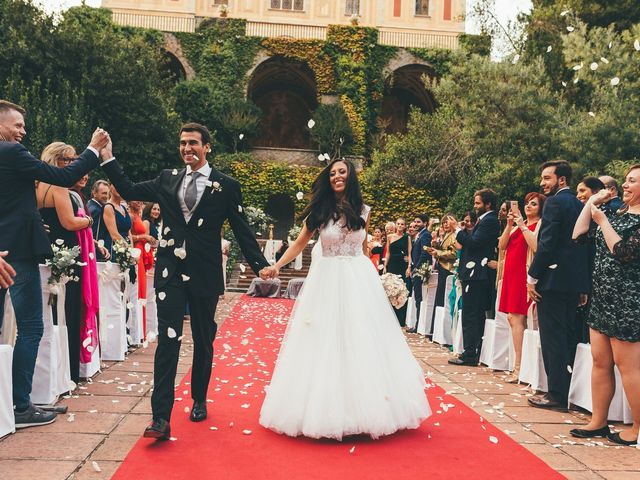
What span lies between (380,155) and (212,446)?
21.9 meters

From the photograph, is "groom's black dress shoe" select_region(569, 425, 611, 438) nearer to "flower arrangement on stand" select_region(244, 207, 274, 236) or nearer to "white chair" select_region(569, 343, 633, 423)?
"white chair" select_region(569, 343, 633, 423)

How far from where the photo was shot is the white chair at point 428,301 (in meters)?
9.73

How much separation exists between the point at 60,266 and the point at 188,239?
122cm

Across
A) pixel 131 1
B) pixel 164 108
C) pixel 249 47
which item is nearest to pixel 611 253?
pixel 164 108

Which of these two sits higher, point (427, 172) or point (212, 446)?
point (427, 172)

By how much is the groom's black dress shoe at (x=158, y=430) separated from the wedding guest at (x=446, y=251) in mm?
5422

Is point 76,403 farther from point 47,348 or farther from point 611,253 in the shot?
point 611,253

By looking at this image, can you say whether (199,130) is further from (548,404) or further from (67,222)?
(548,404)

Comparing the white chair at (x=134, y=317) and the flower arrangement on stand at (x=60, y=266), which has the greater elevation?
the flower arrangement on stand at (x=60, y=266)

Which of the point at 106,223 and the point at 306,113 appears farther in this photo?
the point at 306,113

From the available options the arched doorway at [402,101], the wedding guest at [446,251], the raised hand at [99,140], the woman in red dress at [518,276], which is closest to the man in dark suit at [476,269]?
the woman in red dress at [518,276]

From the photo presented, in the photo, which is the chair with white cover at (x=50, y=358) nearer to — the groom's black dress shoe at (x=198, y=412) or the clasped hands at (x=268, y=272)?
the groom's black dress shoe at (x=198, y=412)

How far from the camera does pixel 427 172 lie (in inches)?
950

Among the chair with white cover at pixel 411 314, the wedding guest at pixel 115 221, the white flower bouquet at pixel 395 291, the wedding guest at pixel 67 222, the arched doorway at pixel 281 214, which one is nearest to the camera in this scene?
the wedding guest at pixel 67 222
